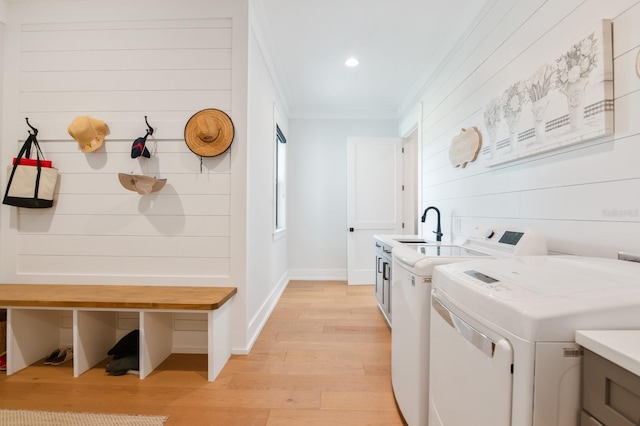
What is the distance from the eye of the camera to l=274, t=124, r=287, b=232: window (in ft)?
12.6

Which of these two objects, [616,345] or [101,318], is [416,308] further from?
[101,318]

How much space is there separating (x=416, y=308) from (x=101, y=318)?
224 cm

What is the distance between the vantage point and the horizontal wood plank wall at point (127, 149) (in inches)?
Answer: 86.4

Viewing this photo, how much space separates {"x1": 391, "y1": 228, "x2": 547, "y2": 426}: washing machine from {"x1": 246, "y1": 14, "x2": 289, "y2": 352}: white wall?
121 centimetres

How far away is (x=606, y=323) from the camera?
0.63m

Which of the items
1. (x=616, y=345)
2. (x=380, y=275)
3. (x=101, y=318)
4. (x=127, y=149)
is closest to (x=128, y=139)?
(x=127, y=149)

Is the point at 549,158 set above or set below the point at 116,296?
above

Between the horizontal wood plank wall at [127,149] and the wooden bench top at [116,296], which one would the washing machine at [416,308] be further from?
the horizontal wood plank wall at [127,149]

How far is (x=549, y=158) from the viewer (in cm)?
147

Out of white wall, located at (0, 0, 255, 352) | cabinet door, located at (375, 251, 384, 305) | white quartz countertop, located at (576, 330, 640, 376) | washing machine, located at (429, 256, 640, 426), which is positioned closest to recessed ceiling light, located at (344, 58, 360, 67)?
white wall, located at (0, 0, 255, 352)

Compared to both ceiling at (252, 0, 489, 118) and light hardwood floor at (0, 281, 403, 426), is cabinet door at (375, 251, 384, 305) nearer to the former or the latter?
light hardwood floor at (0, 281, 403, 426)

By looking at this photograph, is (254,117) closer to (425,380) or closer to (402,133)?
(425,380)

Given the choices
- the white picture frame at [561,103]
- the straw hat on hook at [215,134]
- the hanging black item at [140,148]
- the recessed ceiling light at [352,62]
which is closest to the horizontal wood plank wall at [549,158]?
the white picture frame at [561,103]

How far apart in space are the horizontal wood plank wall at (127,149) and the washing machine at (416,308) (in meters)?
1.36
